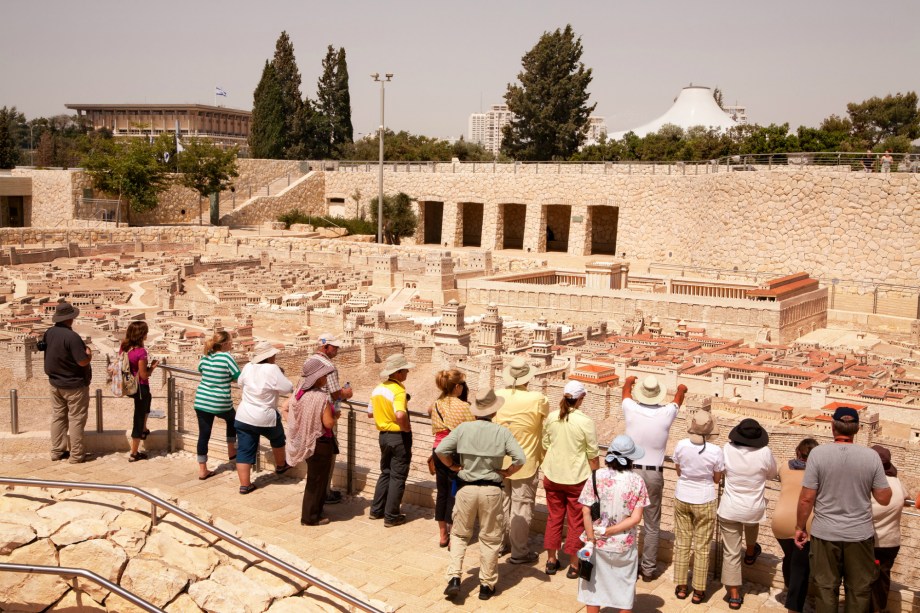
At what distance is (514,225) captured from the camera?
43688 millimetres

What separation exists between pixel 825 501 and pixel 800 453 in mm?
594

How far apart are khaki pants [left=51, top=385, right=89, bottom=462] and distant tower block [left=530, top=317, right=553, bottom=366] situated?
13.1m

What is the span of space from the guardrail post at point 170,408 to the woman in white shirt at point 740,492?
4.60 m

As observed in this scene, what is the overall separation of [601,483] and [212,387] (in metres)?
3.41

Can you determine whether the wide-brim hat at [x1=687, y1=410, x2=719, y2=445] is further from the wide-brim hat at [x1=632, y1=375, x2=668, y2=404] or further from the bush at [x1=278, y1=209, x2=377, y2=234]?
the bush at [x1=278, y1=209, x2=377, y2=234]

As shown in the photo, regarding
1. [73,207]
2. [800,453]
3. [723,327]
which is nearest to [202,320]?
[723,327]

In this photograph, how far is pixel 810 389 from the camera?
696 inches

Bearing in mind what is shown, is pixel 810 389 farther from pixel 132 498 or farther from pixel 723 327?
pixel 132 498

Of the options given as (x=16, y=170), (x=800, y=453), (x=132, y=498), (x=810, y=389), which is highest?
(x=16, y=170)

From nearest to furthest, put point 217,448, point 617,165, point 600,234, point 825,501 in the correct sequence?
point 825,501 → point 217,448 → point 617,165 → point 600,234

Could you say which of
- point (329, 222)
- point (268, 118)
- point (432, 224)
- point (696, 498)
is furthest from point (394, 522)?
point (268, 118)

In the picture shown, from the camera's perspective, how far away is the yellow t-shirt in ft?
20.0

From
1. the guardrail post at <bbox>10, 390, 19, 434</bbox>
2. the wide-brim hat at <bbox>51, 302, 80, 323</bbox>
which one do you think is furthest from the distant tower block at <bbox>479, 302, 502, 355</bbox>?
the wide-brim hat at <bbox>51, 302, 80, 323</bbox>

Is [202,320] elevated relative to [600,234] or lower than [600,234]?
lower
